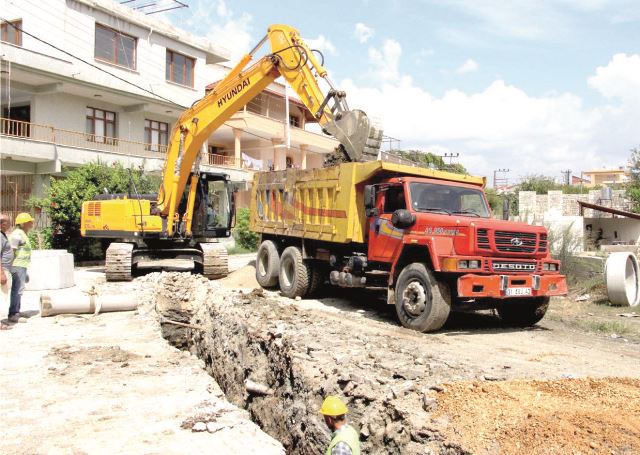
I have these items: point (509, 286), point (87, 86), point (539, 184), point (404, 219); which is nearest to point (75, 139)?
point (87, 86)

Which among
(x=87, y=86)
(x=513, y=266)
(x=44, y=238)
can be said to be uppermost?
(x=87, y=86)

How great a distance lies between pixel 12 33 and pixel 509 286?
23379 millimetres

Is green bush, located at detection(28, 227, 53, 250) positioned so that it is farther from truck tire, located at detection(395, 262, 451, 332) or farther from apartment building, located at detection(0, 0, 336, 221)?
truck tire, located at detection(395, 262, 451, 332)

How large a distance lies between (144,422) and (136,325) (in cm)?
469

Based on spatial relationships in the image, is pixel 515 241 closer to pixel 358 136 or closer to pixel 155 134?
pixel 358 136

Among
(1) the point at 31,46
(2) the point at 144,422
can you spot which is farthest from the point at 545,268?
(1) the point at 31,46

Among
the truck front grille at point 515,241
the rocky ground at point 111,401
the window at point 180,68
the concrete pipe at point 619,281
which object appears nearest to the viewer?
the rocky ground at point 111,401

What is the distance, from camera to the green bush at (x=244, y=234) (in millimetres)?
28125

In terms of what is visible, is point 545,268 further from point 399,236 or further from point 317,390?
point 317,390

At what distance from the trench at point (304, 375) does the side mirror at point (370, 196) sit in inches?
80.8

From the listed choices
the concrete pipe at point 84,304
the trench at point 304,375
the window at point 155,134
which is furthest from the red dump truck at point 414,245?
the window at point 155,134

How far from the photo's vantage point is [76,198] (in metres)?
19.7

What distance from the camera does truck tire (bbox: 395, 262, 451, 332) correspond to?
8602 mm

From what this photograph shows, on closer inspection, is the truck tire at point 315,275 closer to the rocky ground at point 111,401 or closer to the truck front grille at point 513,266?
the rocky ground at point 111,401
